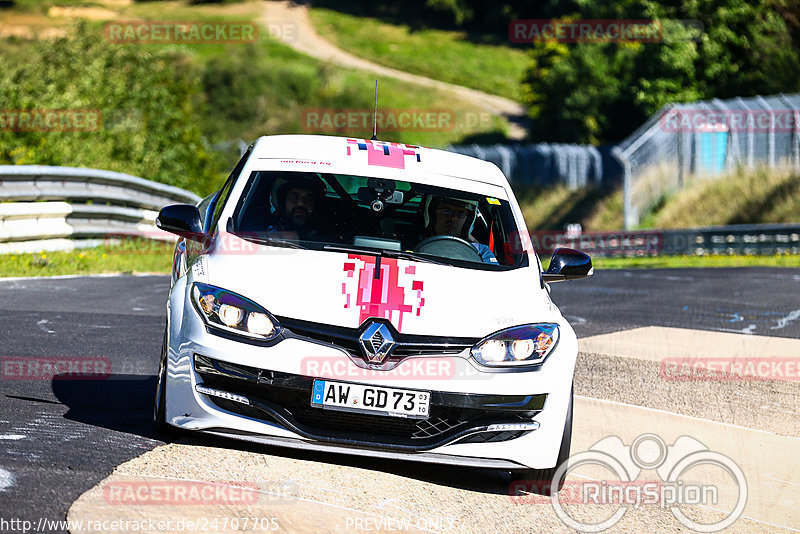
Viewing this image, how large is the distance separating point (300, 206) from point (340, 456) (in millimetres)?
1425

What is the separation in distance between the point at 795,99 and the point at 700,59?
18.5 m

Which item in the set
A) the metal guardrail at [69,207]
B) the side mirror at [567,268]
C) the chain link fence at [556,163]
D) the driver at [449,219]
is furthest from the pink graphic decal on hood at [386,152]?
the chain link fence at [556,163]

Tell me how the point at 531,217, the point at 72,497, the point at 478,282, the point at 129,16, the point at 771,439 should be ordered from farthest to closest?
the point at 129,16 → the point at 531,217 → the point at 771,439 → the point at 478,282 → the point at 72,497

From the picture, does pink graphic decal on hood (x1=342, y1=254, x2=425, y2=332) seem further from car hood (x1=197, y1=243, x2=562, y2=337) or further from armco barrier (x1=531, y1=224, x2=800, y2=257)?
armco barrier (x1=531, y1=224, x2=800, y2=257)

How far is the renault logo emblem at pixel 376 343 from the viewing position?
17.5ft

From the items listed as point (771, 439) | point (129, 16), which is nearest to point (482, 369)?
point (771, 439)

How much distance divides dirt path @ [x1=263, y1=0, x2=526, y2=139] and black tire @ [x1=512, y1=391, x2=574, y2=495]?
2848 inches

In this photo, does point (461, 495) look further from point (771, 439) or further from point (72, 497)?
point (771, 439)

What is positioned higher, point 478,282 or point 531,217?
point 478,282

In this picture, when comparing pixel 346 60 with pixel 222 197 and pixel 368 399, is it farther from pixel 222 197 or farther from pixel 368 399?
pixel 368 399

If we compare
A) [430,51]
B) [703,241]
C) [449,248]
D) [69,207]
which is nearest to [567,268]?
[449,248]

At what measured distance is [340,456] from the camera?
19.6ft

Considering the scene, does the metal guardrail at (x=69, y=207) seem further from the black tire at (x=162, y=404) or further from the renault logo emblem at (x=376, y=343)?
the renault logo emblem at (x=376, y=343)

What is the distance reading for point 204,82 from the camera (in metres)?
69.4
